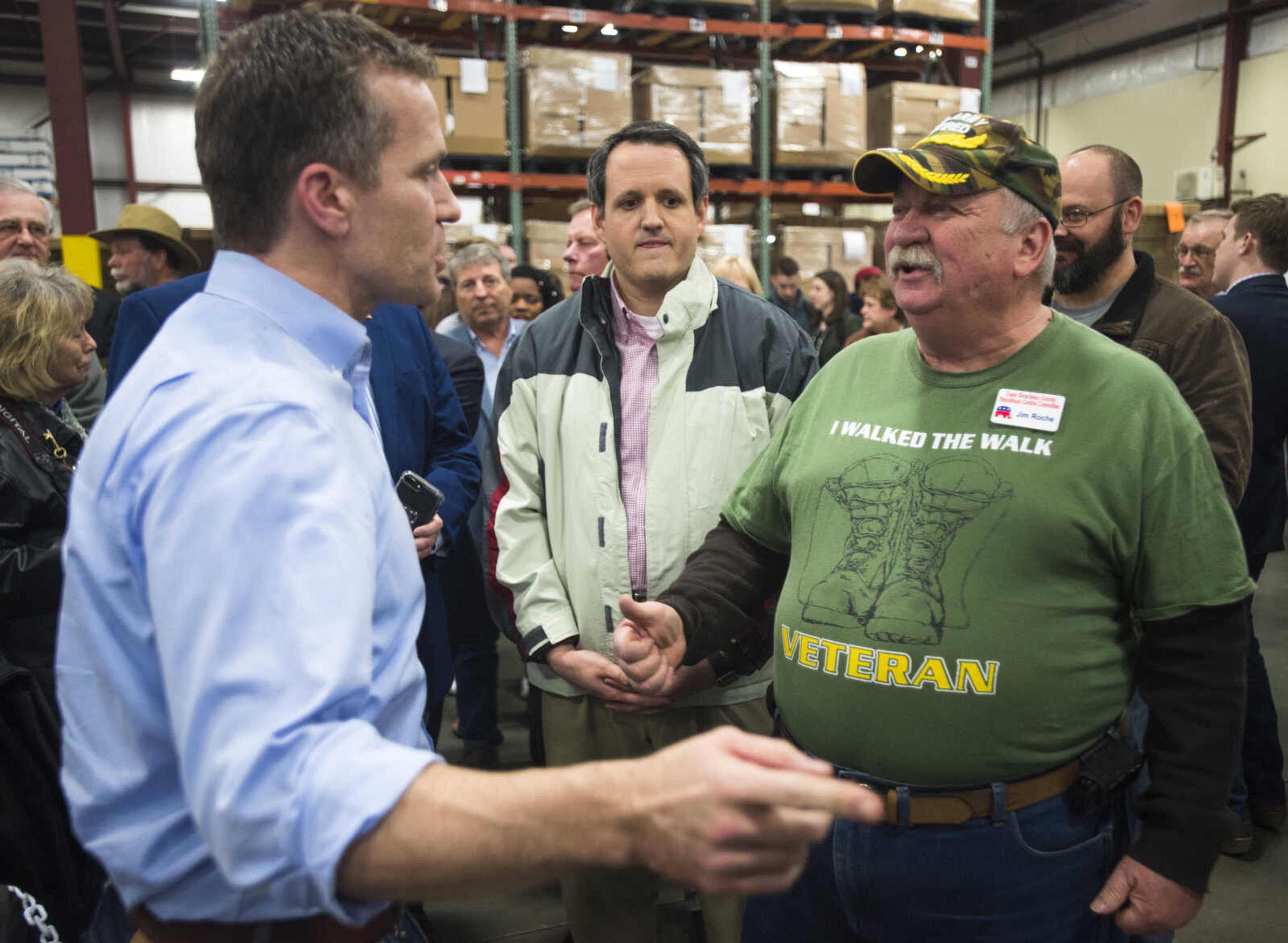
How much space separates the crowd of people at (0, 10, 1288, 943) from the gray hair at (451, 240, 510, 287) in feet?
4.96

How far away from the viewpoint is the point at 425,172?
3.48ft

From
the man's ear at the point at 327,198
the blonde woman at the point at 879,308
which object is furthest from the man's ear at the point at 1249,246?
the man's ear at the point at 327,198

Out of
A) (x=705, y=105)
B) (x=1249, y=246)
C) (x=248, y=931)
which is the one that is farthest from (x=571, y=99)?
(x=248, y=931)

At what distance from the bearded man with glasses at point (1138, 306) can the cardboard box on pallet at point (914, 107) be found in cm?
427

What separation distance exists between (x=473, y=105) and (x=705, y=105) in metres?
1.52

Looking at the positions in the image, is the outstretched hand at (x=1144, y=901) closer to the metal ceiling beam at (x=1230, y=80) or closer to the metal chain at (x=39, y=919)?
the metal chain at (x=39, y=919)

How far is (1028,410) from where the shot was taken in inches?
56.9

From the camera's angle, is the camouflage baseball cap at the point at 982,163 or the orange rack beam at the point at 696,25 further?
the orange rack beam at the point at 696,25

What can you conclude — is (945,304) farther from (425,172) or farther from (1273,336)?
(1273,336)

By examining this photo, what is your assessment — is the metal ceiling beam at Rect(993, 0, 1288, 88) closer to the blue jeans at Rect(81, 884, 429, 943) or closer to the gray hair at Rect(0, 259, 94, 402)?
the gray hair at Rect(0, 259, 94, 402)

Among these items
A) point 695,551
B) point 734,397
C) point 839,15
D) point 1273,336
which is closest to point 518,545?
point 695,551

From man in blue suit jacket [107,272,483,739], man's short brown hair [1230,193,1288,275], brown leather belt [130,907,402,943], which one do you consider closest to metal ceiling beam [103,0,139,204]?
man in blue suit jacket [107,272,483,739]

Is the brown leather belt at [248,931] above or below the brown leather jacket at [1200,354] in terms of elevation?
below

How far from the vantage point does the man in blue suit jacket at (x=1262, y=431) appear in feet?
9.94
